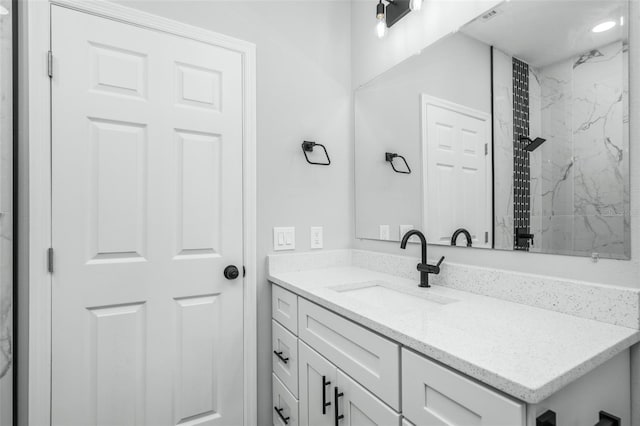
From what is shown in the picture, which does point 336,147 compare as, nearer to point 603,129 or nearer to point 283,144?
point 283,144

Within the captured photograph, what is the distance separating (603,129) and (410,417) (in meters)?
0.97

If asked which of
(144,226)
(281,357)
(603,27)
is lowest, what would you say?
(281,357)

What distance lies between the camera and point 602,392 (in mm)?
781

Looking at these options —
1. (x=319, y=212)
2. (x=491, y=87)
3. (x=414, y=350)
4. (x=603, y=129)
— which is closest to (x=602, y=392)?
(x=414, y=350)

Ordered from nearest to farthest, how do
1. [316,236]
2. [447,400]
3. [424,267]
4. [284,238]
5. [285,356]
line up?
1. [447,400]
2. [424,267]
3. [285,356]
4. [284,238]
5. [316,236]

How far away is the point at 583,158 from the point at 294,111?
4.27 feet

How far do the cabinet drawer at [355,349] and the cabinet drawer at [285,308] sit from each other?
0.08m

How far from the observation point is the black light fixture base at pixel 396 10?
5.24 feet

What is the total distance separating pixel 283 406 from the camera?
154 centimetres

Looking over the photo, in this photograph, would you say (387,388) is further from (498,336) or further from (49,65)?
(49,65)

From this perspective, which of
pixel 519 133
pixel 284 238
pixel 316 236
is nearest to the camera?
pixel 519 133

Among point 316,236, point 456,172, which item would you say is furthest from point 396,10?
point 316,236

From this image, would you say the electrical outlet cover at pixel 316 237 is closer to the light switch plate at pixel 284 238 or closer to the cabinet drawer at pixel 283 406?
the light switch plate at pixel 284 238

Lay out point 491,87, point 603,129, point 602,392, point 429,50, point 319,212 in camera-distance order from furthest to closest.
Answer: point 319,212 → point 429,50 → point 491,87 → point 603,129 → point 602,392
